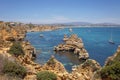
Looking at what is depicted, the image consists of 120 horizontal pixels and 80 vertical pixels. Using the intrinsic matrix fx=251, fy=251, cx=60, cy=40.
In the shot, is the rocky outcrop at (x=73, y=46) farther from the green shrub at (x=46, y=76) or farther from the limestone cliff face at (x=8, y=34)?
the green shrub at (x=46, y=76)

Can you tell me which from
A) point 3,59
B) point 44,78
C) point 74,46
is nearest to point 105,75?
point 44,78

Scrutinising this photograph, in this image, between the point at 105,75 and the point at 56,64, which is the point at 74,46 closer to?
the point at 56,64

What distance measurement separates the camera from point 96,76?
96.7 feet

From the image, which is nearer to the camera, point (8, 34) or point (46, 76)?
point (46, 76)

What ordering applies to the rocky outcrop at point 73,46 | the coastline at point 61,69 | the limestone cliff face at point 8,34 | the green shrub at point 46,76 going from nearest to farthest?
the green shrub at point 46,76 < the coastline at point 61,69 < the limestone cliff face at point 8,34 < the rocky outcrop at point 73,46

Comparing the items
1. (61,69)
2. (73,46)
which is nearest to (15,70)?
(61,69)

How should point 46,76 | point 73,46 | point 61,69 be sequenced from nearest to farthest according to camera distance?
point 46,76 → point 61,69 → point 73,46

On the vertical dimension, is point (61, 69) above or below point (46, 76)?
below

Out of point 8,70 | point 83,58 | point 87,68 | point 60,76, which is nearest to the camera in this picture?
point 8,70

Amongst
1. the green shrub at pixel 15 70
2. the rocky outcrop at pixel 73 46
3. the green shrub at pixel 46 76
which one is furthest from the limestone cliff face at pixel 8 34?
the green shrub at pixel 46 76

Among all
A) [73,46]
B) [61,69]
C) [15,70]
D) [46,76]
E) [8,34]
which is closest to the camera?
[46,76]

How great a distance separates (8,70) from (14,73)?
4.36 feet

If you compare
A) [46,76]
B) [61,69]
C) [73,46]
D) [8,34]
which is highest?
[46,76]

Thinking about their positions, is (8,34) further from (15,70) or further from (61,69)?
(15,70)
